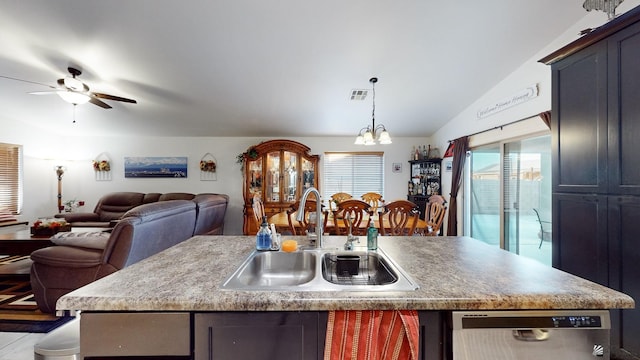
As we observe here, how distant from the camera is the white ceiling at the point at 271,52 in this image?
86.3 inches

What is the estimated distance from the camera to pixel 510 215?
3.26 metres

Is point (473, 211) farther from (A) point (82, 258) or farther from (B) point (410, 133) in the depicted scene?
(A) point (82, 258)

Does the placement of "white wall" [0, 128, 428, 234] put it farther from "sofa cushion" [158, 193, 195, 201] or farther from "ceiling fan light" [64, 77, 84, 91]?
"ceiling fan light" [64, 77, 84, 91]

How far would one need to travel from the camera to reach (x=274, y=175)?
4898mm

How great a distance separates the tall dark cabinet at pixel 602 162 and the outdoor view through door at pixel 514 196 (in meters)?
1.27

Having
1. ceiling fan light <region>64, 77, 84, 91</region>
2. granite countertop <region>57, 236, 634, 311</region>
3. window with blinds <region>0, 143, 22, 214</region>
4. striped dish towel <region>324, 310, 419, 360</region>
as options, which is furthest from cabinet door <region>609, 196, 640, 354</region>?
window with blinds <region>0, 143, 22, 214</region>

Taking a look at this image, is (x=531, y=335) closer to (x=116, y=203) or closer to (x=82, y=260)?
(x=82, y=260)

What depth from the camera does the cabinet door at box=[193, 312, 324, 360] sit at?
2.74 ft

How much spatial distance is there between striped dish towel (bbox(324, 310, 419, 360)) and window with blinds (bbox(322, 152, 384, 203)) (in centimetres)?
442

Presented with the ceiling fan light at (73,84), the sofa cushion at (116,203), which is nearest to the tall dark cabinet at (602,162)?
the ceiling fan light at (73,84)

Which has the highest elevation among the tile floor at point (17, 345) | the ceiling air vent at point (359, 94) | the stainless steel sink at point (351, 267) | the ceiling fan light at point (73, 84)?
the ceiling air vent at point (359, 94)

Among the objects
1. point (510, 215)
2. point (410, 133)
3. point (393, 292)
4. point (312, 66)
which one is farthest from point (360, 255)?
point (410, 133)

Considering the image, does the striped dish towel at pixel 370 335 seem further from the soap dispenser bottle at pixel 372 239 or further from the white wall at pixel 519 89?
the white wall at pixel 519 89

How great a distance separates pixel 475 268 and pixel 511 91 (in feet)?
9.35
